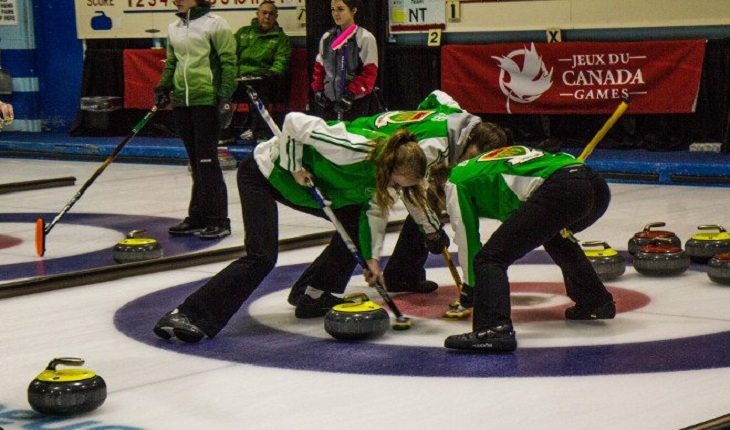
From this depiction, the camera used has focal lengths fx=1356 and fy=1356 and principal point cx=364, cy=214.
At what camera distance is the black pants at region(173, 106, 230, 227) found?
8320 mm

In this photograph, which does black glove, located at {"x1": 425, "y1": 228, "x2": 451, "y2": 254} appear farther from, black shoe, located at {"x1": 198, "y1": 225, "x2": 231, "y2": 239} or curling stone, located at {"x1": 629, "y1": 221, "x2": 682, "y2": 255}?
black shoe, located at {"x1": 198, "y1": 225, "x2": 231, "y2": 239}

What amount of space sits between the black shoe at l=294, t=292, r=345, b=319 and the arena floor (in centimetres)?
9

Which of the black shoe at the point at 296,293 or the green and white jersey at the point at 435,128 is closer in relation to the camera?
the green and white jersey at the point at 435,128

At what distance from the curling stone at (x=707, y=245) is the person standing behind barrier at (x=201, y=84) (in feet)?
9.73

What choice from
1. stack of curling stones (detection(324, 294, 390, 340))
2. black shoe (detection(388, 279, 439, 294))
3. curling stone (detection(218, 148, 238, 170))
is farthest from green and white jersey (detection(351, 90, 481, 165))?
curling stone (detection(218, 148, 238, 170))

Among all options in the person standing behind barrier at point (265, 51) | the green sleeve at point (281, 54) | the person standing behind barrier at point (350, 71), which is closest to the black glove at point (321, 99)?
the person standing behind barrier at point (350, 71)

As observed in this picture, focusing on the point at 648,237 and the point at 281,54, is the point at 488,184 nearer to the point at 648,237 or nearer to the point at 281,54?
the point at 648,237

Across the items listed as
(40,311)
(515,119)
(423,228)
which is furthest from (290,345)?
(515,119)

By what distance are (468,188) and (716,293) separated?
163 centimetres

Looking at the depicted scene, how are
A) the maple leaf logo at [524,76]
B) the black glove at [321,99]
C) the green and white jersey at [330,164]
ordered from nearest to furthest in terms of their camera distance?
the green and white jersey at [330,164] → the black glove at [321,99] → the maple leaf logo at [524,76]

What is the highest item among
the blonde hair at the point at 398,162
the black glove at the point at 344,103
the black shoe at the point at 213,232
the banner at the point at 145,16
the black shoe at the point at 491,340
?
the banner at the point at 145,16

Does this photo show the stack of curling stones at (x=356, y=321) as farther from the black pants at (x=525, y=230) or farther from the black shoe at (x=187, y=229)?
the black shoe at (x=187, y=229)

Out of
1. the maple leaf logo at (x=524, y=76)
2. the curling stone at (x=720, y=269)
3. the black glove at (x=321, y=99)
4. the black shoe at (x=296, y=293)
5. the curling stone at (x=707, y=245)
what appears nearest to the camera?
the black shoe at (x=296, y=293)

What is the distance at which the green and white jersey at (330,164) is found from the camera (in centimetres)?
542
